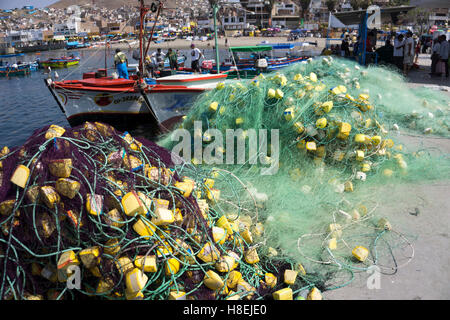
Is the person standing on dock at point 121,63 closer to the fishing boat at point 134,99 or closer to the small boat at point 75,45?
the fishing boat at point 134,99

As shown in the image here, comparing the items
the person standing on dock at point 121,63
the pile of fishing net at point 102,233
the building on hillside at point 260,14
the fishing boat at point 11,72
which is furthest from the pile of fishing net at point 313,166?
the building on hillside at point 260,14

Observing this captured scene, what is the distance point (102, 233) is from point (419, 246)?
3.09 m

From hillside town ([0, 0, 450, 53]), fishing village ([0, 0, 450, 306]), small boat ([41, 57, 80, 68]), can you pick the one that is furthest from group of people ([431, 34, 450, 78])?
hillside town ([0, 0, 450, 53])

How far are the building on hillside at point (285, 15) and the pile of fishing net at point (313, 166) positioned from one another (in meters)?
83.6

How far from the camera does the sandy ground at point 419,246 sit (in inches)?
109

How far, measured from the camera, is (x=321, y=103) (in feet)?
15.6

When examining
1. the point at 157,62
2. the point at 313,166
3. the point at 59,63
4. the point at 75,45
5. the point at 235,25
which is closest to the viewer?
the point at 313,166

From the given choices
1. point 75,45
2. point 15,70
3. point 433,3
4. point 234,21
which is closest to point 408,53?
point 433,3

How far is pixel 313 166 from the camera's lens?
14.9 ft

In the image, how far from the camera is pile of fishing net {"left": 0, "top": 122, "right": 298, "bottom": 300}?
2.41 meters

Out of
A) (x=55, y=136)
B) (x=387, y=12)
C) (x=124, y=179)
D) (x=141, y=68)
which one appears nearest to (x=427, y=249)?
(x=124, y=179)

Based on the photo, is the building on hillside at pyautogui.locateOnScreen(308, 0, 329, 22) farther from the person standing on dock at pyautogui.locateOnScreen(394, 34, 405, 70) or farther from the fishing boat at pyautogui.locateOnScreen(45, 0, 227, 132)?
the fishing boat at pyautogui.locateOnScreen(45, 0, 227, 132)

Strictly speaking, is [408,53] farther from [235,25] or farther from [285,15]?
[285,15]

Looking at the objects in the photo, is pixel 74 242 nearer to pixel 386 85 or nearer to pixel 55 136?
pixel 55 136
